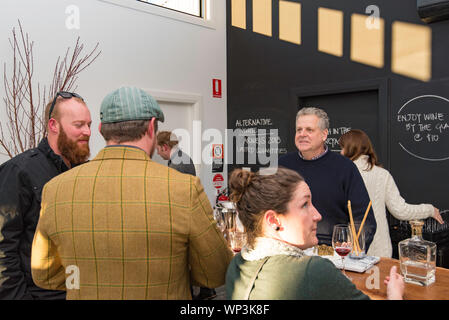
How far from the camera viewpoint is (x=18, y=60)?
12.2 feet

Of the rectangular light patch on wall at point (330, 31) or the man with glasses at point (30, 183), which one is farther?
the rectangular light patch on wall at point (330, 31)

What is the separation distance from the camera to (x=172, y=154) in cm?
418

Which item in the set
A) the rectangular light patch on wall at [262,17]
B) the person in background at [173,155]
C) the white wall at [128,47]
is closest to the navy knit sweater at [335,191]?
the person in background at [173,155]

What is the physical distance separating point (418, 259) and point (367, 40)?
3.18m

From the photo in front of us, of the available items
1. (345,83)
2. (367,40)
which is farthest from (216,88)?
(367,40)

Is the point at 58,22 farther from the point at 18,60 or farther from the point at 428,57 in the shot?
the point at 428,57

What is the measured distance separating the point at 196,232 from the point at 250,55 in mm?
4485

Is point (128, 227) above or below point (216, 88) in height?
below

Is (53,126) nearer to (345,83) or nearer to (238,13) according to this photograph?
(345,83)

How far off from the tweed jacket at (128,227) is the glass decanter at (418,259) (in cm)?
82

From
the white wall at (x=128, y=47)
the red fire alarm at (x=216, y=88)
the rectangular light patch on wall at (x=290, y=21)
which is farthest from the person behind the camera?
the red fire alarm at (x=216, y=88)

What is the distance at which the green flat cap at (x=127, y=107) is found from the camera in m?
1.18

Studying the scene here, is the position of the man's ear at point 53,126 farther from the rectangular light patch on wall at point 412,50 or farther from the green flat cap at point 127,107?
the rectangular light patch on wall at point 412,50
